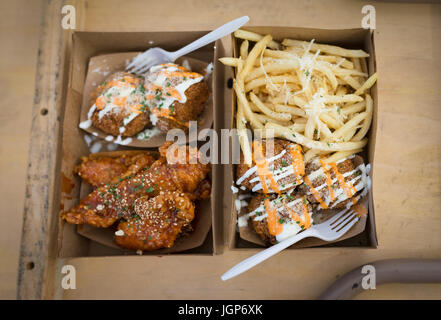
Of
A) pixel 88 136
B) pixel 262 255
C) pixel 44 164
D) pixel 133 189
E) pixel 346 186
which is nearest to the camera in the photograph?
pixel 262 255

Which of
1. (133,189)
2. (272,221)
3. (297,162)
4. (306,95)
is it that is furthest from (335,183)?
(133,189)

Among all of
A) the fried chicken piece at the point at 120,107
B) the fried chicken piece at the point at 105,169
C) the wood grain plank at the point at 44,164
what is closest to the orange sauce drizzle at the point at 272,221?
the fried chicken piece at the point at 105,169

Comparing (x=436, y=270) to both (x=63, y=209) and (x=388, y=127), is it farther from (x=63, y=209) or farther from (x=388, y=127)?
(x=63, y=209)

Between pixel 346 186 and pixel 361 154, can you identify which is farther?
pixel 361 154

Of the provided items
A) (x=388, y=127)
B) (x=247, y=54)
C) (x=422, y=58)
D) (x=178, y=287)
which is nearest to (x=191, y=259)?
(x=178, y=287)

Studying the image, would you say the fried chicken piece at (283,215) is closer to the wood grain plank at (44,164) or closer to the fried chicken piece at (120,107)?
the fried chicken piece at (120,107)

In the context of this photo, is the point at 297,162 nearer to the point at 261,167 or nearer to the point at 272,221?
the point at 261,167

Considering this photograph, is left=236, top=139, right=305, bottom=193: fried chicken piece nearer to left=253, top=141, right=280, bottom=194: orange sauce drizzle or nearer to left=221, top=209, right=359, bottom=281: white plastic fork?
left=253, top=141, right=280, bottom=194: orange sauce drizzle
